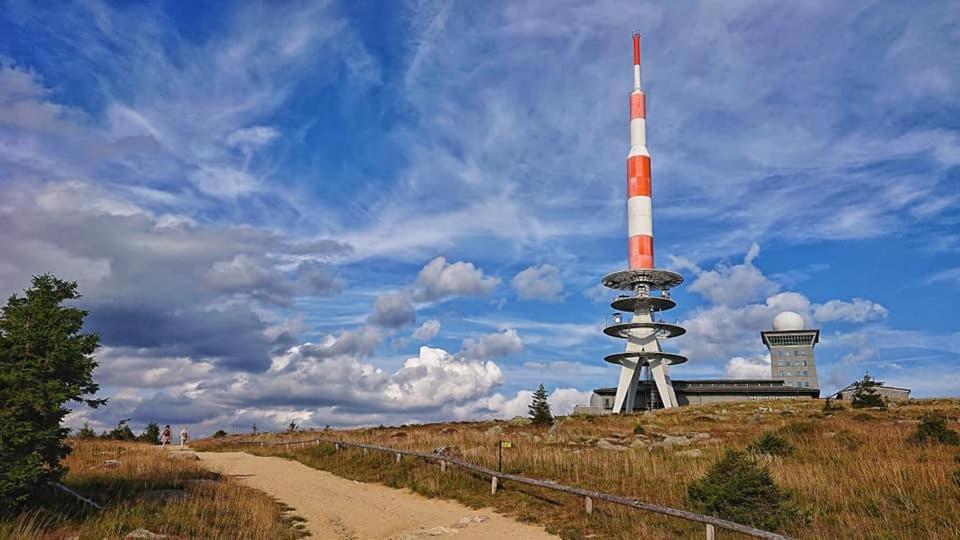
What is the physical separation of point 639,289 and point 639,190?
449 inches

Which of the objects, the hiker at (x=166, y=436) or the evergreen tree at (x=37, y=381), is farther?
the hiker at (x=166, y=436)

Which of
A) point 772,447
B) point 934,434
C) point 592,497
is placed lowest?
point 592,497

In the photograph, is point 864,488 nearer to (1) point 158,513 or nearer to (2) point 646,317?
(1) point 158,513

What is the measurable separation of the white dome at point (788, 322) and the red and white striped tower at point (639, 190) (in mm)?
50326

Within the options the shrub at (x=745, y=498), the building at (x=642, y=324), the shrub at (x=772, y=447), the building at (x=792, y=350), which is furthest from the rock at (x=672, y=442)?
the building at (x=792, y=350)

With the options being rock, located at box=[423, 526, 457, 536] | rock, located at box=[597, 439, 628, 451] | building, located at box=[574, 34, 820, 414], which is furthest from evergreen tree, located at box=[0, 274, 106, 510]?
building, located at box=[574, 34, 820, 414]

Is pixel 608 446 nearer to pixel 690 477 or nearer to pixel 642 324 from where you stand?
pixel 690 477

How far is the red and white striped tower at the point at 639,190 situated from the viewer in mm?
74500

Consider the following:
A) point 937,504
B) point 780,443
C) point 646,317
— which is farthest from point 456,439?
point 646,317

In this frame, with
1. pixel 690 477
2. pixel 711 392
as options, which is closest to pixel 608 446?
pixel 690 477

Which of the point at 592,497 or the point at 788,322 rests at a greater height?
the point at 788,322

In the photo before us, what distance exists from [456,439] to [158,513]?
1731cm

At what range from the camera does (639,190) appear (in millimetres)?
74500

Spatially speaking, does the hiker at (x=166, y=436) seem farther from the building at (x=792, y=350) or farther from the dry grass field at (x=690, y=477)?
the building at (x=792, y=350)
